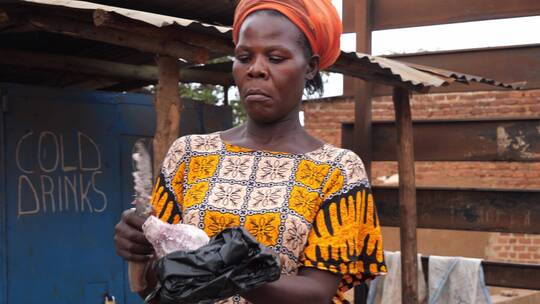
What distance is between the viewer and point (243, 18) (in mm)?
1707

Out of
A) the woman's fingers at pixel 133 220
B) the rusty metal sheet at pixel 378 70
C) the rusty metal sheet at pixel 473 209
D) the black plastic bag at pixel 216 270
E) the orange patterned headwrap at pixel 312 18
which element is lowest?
the rusty metal sheet at pixel 473 209

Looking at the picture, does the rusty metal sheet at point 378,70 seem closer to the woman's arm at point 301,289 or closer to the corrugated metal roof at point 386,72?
the corrugated metal roof at point 386,72

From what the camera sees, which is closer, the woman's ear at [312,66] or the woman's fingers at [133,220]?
the woman's fingers at [133,220]

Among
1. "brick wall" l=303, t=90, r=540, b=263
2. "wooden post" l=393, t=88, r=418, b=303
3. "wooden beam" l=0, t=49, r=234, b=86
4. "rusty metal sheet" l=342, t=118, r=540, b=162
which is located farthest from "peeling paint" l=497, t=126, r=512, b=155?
"wooden beam" l=0, t=49, r=234, b=86

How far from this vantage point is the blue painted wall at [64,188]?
195 inches

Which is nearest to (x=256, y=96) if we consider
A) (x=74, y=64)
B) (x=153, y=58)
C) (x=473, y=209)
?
(x=74, y=64)

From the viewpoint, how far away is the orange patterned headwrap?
5.45 feet

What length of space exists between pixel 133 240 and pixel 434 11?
5531 mm

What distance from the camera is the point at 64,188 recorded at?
5305mm

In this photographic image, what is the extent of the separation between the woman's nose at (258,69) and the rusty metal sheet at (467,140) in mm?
4962

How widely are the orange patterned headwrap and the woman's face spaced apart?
0.06 feet

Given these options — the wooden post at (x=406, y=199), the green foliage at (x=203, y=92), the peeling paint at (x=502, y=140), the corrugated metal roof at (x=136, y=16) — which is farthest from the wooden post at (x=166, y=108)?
the green foliage at (x=203, y=92)

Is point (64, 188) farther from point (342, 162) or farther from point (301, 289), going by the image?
point (301, 289)

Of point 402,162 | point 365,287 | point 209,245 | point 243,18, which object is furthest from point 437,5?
point 209,245
